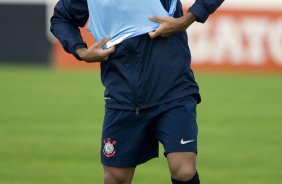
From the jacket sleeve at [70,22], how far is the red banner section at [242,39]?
17168 mm

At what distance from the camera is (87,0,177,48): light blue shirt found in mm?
6230

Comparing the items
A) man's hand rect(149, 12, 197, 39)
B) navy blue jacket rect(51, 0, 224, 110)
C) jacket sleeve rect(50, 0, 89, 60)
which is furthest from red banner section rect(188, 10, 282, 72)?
man's hand rect(149, 12, 197, 39)

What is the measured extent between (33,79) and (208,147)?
11.2 meters

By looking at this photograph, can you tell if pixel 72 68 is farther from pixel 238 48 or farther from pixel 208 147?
pixel 208 147

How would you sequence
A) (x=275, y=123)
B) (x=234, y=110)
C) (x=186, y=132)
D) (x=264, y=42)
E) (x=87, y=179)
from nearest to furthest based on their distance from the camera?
(x=186, y=132)
(x=87, y=179)
(x=275, y=123)
(x=234, y=110)
(x=264, y=42)

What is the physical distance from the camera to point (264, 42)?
23750 mm

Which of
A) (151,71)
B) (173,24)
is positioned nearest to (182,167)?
(151,71)

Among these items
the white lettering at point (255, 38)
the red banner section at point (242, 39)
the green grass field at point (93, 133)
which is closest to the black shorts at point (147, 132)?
the green grass field at point (93, 133)

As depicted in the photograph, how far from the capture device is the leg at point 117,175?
639 cm

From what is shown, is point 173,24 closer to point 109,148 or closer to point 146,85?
point 146,85

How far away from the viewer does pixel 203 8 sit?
240 inches

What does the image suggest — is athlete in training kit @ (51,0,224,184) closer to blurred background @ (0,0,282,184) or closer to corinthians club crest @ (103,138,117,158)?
corinthians club crest @ (103,138,117,158)

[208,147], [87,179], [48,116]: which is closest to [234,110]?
[48,116]

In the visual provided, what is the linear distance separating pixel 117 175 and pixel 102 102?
419 inches
